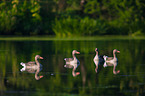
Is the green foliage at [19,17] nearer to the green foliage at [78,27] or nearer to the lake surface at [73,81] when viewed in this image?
the green foliage at [78,27]

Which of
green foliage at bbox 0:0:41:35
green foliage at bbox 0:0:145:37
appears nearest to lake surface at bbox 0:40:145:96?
green foliage at bbox 0:0:145:37

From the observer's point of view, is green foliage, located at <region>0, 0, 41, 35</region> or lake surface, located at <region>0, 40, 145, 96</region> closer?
lake surface, located at <region>0, 40, 145, 96</region>

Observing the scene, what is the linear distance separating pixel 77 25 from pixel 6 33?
8246 millimetres

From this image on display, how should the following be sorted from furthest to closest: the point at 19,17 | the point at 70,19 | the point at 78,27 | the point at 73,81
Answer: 1. the point at 19,17
2. the point at 70,19
3. the point at 78,27
4. the point at 73,81

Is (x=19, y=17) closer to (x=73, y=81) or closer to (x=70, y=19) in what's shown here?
(x=70, y=19)

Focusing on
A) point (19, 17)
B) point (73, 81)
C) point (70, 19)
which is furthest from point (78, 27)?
point (73, 81)

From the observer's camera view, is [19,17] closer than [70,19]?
No

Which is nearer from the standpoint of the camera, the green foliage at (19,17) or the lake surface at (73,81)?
the lake surface at (73,81)

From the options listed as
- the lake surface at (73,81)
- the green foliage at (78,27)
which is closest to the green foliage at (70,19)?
the green foliage at (78,27)

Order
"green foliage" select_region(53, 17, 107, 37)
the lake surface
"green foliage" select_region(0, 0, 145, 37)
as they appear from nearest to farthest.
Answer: the lake surface, "green foliage" select_region(53, 17, 107, 37), "green foliage" select_region(0, 0, 145, 37)

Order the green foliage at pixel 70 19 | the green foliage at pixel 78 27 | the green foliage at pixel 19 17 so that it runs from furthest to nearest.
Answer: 1. the green foliage at pixel 19 17
2. the green foliage at pixel 70 19
3. the green foliage at pixel 78 27

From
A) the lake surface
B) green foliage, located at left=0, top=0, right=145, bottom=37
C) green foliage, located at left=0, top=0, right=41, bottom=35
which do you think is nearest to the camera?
the lake surface

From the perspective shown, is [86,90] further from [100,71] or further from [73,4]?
[73,4]

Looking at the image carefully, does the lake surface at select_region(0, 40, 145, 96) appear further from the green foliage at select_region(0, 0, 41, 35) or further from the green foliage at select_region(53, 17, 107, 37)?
the green foliage at select_region(0, 0, 41, 35)
